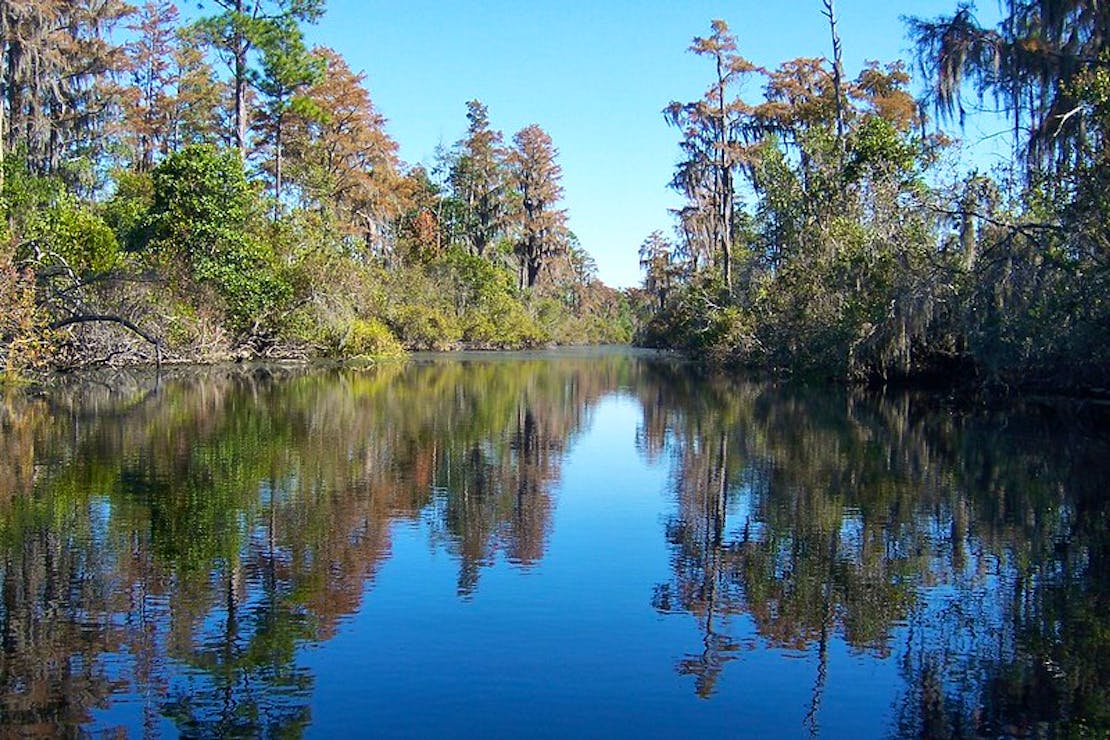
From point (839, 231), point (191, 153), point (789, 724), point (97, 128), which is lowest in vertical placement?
point (789, 724)

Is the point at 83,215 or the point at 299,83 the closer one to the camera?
the point at 83,215

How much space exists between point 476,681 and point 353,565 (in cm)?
256

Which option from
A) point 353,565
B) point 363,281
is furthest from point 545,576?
point 363,281

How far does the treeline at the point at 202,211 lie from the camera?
25.7 metres

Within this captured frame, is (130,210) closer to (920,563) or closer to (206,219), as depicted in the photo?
(206,219)

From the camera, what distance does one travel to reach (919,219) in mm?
25188

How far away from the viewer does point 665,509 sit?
10516mm

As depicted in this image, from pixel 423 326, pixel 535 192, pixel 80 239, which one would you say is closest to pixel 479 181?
pixel 535 192

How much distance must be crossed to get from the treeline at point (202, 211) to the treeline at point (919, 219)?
14.3m

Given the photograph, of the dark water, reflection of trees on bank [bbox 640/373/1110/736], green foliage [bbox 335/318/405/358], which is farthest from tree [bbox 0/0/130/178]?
reflection of trees on bank [bbox 640/373/1110/736]

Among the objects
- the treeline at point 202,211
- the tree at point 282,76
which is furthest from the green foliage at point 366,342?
the tree at point 282,76

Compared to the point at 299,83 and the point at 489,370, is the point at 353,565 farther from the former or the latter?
the point at 299,83

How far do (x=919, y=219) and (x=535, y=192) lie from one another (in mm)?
40311

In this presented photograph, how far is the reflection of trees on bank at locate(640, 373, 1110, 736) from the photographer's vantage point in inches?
217
